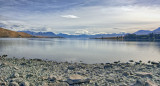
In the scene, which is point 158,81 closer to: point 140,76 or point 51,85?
point 140,76

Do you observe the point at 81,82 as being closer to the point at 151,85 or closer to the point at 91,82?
the point at 91,82

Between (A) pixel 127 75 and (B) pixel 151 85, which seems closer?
(B) pixel 151 85

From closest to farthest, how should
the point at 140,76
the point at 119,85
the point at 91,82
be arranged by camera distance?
the point at 119,85 → the point at 91,82 → the point at 140,76

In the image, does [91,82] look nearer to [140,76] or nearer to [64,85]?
[64,85]

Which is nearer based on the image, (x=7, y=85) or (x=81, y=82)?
(x=7, y=85)

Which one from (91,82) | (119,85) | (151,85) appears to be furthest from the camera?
(91,82)

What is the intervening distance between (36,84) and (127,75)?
10199mm

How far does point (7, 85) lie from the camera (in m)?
11.0

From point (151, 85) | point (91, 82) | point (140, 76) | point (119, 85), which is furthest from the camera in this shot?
point (140, 76)

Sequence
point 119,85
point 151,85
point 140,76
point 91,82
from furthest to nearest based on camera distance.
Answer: point 140,76 → point 91,82 → point 119,85 → point 151,85

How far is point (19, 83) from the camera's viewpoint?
11.6 metres

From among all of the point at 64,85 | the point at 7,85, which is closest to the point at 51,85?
the point at 64,85

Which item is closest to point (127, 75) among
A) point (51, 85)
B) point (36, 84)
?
point (51, 85)

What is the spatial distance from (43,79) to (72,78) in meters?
3.09
